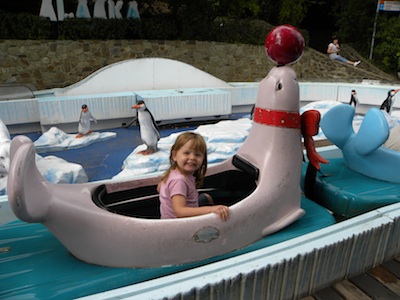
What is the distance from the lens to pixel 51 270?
46.7 inches

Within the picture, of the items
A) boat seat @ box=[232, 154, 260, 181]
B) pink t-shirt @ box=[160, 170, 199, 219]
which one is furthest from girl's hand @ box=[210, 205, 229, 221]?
boat seat @ box=[232, 154, 260, 181]

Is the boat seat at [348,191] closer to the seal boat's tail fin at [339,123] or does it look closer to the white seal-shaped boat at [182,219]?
the seal boat's tail fin at [339,123]

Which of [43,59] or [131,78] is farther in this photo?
[43,59]

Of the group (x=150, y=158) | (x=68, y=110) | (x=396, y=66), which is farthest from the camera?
(x=396, y=66)

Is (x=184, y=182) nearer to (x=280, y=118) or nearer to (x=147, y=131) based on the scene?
(x=280, y=118)

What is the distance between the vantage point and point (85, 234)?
3.83 feet

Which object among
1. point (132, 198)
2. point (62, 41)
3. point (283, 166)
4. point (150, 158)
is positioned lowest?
point (150, 158)

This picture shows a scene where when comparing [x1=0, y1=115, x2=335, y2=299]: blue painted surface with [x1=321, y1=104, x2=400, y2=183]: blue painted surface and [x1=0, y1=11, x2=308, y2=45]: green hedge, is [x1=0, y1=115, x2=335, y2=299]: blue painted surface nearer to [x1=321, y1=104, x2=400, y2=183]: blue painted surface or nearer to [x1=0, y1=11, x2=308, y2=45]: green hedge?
[x1=321, y1=104, x2=400, y2=183]: blue painted surface

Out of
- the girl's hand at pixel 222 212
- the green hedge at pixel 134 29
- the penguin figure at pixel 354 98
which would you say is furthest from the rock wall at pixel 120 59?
the girl's hand at pixel 222 212

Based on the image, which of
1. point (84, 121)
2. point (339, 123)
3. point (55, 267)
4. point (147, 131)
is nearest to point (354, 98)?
point (147, 131)

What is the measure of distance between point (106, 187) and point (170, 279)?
0.53 meters

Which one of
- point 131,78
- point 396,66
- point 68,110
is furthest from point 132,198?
point 396,66

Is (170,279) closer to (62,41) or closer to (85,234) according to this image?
(85,234)

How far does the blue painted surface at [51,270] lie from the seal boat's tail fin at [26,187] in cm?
21
